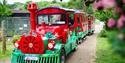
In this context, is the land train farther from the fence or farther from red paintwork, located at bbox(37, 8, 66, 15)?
the fence

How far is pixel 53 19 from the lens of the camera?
43.5 feet

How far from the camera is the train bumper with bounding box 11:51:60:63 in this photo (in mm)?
10531

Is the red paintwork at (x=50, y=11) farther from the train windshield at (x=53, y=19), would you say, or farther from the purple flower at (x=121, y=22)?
the purple flower at (x=121, y=22)

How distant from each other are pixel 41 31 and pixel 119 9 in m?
10.3

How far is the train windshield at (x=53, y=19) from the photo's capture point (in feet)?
42.9

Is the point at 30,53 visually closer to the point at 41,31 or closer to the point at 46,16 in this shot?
the point at 41,31

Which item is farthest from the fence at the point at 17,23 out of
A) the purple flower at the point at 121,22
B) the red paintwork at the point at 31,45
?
the purple flower at the point at 121,22

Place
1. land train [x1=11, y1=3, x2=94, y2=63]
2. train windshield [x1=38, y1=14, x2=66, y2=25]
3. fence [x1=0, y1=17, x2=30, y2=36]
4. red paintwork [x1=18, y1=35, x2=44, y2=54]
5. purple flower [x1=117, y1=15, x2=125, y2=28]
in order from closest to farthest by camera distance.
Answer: purple flower [x1=117, y1=15, x2=125, y2=28] → red paintwork [x1=18, y1=35, x2=44, y2=54] → land train [x1=11, y1=3, x2=94, y2=63] → train windshield [x1=38, y1=14, x2=66, y2=25] → fence [x1=0, y1=17, x2=30, y2=36]

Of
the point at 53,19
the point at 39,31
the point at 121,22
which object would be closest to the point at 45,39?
the point at 39,31

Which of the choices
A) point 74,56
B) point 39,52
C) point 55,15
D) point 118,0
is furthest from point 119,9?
point 74,56

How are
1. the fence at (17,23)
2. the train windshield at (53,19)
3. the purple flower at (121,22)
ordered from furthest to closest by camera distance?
the fence at (17,23) → the train windshield at (53,19) → the purple flower at (121,22)

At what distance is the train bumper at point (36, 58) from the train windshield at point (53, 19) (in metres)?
2.75

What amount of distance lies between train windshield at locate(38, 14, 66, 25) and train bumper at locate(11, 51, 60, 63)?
275 cm

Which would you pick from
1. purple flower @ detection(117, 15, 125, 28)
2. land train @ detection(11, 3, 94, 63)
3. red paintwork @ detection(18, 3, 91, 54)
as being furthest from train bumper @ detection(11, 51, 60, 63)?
purple flower @ detection(117, 15, 125, 28)
